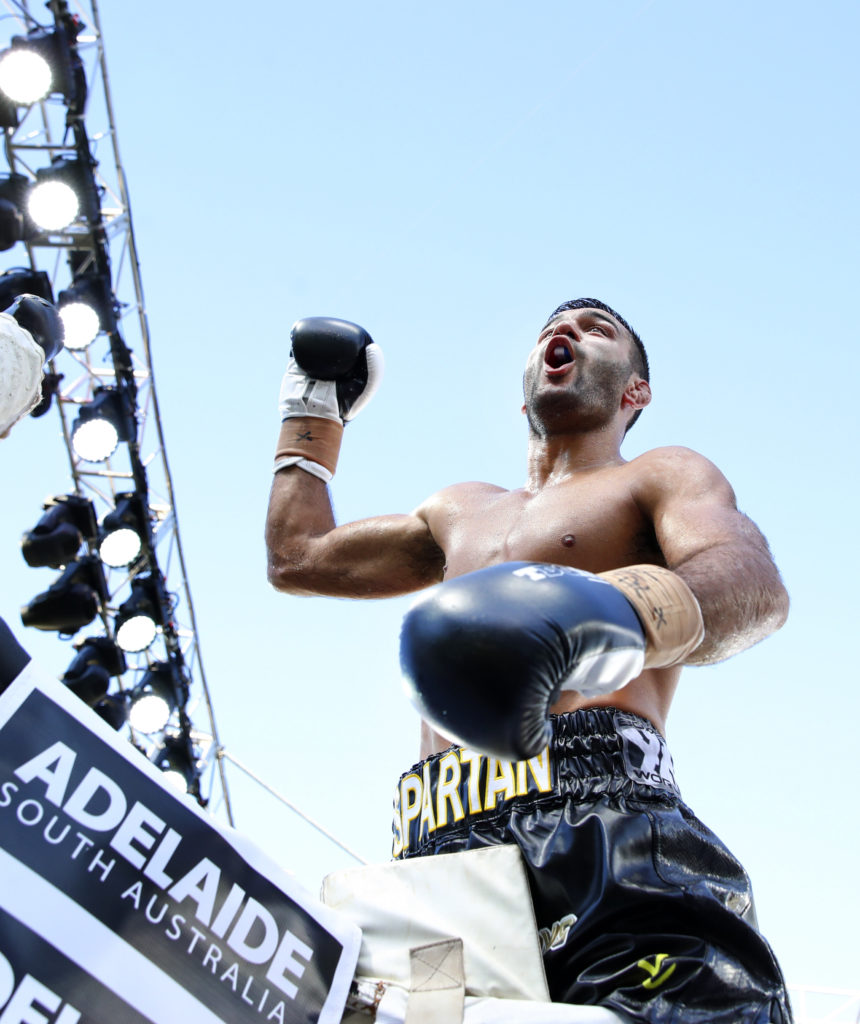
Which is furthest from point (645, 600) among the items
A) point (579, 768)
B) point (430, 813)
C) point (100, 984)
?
point (100, 984)

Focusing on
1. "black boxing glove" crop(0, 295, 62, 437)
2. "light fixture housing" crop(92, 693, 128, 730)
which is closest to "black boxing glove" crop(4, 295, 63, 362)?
"black boxing glove" crop(0, 295, 62, 437)

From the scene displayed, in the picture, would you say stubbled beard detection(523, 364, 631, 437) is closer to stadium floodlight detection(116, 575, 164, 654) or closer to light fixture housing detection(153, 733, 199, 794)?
stadium floodlight detection(116, 575, 164, 654)

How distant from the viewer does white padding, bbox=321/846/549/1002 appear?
1534mm

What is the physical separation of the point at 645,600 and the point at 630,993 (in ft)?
1.86

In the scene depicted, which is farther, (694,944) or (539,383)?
(539,383)

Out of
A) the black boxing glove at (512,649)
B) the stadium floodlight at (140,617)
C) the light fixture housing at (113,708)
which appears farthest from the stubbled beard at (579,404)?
the light fixture housing at (113,708)

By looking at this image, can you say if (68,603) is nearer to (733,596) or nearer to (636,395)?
(636,395)

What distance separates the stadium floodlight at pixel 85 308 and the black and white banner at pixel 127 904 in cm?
431

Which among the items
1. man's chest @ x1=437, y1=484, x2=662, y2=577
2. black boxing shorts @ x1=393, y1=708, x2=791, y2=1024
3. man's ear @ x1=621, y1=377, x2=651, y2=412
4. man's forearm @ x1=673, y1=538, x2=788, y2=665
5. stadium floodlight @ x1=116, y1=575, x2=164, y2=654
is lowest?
black boxing shorts @ x1=393, y1=708, x2=791, y2=1024

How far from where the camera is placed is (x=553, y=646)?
1.16m

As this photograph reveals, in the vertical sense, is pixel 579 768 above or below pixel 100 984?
above

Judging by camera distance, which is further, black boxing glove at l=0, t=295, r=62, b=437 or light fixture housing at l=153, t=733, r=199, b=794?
light fixture housing at l=153, t=733, r=199, b=794

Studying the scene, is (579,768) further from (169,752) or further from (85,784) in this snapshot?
(169,752)

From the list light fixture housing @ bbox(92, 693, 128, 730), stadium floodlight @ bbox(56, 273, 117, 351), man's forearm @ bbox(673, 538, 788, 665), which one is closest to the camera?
man's forearm @ bbox(673, 538, 788, 665)
